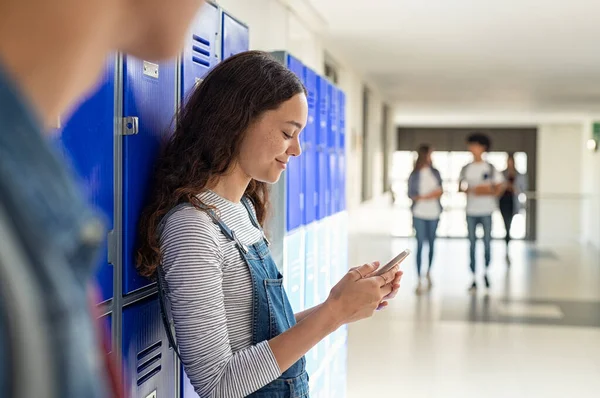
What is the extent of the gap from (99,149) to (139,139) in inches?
8.3

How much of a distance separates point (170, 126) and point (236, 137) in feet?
0.86

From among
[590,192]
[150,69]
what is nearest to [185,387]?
[150,69]

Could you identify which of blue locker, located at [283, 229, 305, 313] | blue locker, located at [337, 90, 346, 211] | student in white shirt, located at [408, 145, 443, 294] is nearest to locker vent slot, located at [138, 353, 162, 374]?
blue locker, located at [283, 229, 305, 313]

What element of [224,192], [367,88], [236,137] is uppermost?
[367,88]

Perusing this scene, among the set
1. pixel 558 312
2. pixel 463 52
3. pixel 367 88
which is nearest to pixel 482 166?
pixel 463 52

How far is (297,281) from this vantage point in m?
3.26

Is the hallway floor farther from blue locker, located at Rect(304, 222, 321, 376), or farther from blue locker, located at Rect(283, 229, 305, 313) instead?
blue locker, located at Rect(283, 229, 305, 313)

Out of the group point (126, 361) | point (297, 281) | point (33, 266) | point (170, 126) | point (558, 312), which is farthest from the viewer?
point (558, 312)

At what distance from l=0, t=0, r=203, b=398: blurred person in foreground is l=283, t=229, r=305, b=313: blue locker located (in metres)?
2.60

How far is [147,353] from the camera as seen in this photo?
69.6 inches

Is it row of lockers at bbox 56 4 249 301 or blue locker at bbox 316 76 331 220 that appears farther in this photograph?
blue locker at bbox 316 76 331 220

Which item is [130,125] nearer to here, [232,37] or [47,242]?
[232,37]

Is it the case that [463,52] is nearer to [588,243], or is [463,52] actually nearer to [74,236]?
[74,236]

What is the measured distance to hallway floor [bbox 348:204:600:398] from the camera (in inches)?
198
